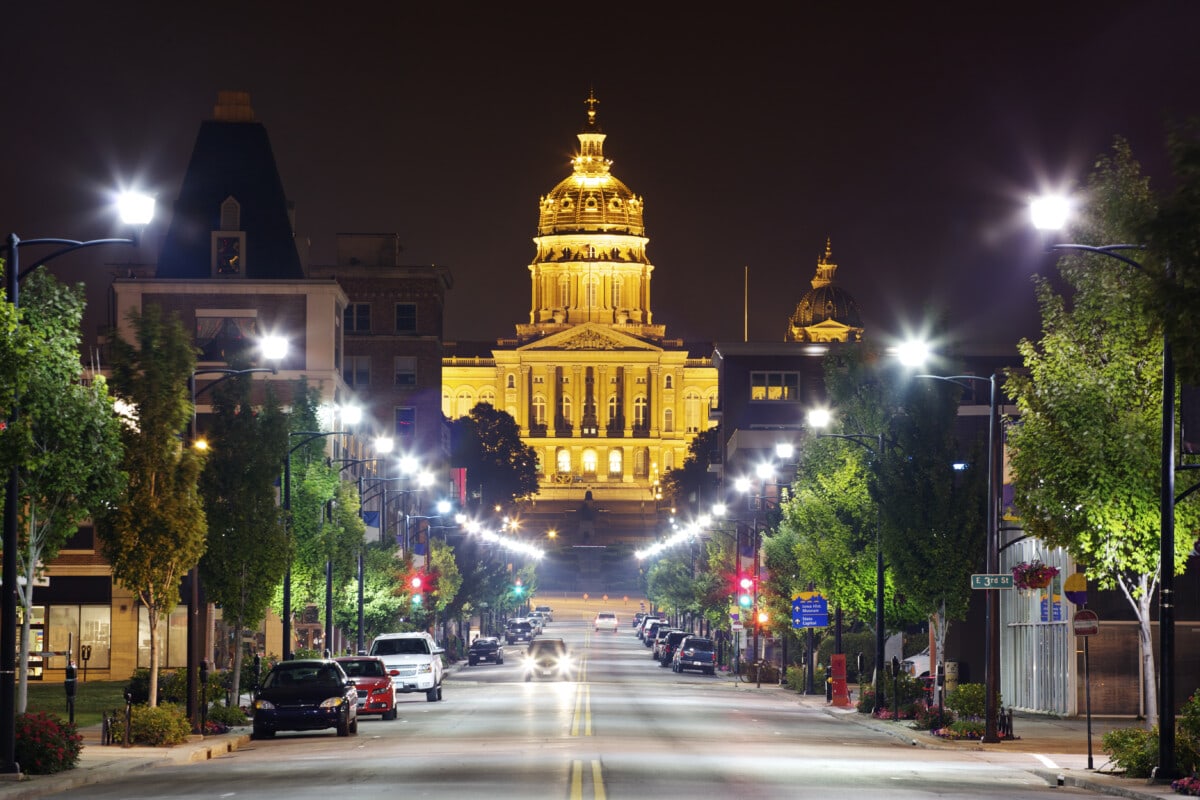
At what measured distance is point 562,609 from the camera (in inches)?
7859

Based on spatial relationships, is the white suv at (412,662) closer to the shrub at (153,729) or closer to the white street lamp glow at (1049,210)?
the shrub at (153,729)

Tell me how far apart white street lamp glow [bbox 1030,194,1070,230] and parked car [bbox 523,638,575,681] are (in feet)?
178

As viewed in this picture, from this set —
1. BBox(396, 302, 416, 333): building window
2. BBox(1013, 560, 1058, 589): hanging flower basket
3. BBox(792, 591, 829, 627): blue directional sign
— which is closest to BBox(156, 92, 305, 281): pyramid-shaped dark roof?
BBox(396, 302, 416, 333): building window

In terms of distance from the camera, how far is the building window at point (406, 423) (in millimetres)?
128125

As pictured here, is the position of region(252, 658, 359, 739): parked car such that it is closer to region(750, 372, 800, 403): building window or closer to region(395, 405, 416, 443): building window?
region(395, 405, 416, 443): building window

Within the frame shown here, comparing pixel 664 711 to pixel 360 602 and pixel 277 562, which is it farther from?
pixel 360 602

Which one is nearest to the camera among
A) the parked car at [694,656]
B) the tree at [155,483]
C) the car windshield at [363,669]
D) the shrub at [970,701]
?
the tree at [155,483]

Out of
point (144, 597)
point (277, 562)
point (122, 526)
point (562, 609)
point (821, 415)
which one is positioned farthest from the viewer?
point (562, 609)

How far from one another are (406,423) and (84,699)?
2803 inches

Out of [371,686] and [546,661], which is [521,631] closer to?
[546,661]

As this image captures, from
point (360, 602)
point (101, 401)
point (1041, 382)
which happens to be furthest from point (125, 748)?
point (360, 602)

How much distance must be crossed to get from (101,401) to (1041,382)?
15.5 meters

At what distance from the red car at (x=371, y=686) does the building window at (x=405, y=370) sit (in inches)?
3160

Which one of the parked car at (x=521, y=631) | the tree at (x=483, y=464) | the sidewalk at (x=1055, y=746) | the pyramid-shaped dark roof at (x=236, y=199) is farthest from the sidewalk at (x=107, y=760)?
the tree at (x=483, y=464)
